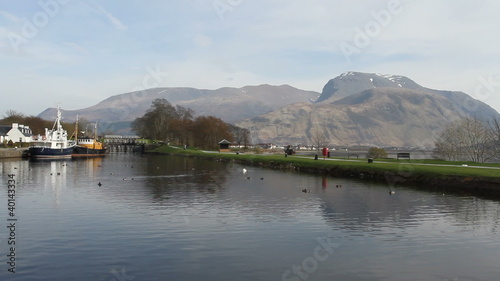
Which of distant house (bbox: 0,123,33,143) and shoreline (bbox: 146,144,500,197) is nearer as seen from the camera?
shoreline (bbox: 146,144,500,197)

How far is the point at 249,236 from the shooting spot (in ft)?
87.0

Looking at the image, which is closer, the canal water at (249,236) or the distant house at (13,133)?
the canal water at (249,236)

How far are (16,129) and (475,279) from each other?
182m

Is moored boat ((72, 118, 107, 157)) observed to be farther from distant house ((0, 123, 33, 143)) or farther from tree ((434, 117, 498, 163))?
tree ((434, 117, 498, 163))

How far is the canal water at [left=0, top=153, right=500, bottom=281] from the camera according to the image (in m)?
19.8

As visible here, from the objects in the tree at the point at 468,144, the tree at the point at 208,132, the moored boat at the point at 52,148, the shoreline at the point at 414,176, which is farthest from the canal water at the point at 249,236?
the tree at the point at 208,132

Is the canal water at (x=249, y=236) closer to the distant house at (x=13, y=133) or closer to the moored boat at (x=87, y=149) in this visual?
the moored boat at (x=87, y=149)

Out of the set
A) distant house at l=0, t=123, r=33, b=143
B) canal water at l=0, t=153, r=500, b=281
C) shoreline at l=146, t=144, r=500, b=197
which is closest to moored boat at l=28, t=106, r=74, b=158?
distant house at l=0, t=123, r=33, b=143

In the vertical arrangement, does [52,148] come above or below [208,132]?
below

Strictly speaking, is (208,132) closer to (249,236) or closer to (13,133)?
(13,133)

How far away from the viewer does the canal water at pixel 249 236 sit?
19.8 m

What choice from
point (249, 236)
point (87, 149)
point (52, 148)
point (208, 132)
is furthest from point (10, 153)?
point (249, 236)

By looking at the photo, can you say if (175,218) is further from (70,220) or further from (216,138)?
(216,138)

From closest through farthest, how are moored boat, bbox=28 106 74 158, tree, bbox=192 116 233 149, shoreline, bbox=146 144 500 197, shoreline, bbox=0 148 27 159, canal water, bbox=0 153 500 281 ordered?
canal water, bbox=0 153 500 281
shoreline, bbox=146 144 500 197
shoreline, bbox=0 148 27 159
moored boat, bbox=28 106 74 158
tree, bbox=192 116 233 149
